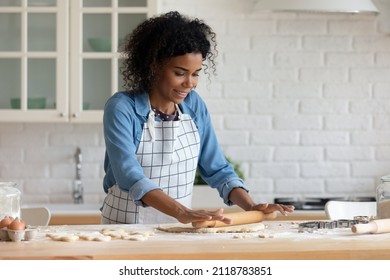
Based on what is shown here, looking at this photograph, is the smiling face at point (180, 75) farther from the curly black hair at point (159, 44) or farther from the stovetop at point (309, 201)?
the stovetop at point (309, 201)

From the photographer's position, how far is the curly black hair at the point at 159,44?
3.36 m

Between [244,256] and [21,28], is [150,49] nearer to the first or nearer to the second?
[244,256]

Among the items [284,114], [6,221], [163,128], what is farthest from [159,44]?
Answer: [284,114]

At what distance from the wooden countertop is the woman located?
1.28 ft

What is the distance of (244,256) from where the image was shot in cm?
246

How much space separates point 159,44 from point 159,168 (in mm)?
475

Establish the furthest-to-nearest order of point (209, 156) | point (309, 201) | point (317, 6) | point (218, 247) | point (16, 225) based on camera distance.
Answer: point (309, 201)
point (317, 6)
point (209, 156)
point (16, 225)
point (218, 247)

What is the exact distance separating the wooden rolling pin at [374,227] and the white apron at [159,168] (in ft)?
2.96

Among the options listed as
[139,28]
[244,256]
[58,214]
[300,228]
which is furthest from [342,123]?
[244,256]

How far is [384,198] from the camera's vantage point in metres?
3.10

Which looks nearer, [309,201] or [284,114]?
[309,201]

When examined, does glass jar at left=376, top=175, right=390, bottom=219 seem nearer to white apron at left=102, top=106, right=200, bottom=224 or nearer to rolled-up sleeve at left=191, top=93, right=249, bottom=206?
rolled-up sleeve at left=191, top=93, right=249, bottom=206

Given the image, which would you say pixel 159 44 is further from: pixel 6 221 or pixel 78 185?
pixel 78 185
